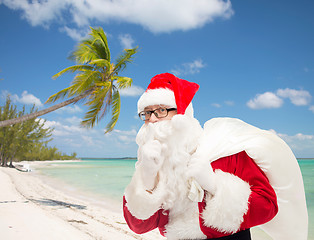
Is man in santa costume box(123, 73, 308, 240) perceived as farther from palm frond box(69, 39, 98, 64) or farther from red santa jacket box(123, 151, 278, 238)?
palm frond box(69, 39, 98, 64)


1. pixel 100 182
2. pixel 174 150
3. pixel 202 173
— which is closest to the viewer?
pixel 202 173

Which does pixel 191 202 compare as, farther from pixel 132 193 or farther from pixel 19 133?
pixel 19 133

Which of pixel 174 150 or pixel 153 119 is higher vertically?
pixel 153 119

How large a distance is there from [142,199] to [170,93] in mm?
678

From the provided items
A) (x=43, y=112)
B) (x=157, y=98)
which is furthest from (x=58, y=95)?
(x=157, y=98)

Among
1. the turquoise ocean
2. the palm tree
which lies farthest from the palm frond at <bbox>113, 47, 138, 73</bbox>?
the turquoise ocean

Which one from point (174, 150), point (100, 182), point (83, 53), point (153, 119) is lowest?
point (100, 182)

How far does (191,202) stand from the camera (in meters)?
1.31

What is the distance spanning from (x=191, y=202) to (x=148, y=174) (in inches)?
11.3

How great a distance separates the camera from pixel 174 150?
1317 millimetres

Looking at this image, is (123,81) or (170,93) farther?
(123,81)

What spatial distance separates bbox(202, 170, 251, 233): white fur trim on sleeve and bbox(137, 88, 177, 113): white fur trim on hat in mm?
559

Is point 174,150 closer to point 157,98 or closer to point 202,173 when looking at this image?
point 202,173

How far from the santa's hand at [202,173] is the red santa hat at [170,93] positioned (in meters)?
0.40
